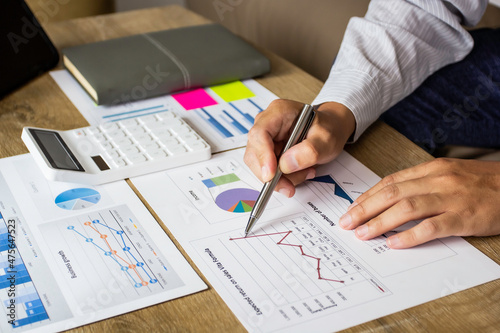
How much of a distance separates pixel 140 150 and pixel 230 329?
369 millimetres

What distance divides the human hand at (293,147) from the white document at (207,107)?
0.08 metres

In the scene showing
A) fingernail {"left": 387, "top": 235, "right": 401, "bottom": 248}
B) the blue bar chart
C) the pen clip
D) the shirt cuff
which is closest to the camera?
the blue bar chart

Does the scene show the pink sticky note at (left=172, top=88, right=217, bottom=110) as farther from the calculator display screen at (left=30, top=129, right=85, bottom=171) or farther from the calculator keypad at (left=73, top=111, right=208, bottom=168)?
the calculator display screen at (left=30, top=129, right=85, bottom=171)

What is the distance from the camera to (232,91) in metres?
1.10

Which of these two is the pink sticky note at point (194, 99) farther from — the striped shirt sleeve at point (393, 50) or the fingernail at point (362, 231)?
the fingernail at point (362, 231)

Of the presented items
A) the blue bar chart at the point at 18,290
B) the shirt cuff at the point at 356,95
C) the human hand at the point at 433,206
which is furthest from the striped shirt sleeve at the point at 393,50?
the blue bar chart at the point at 18,290

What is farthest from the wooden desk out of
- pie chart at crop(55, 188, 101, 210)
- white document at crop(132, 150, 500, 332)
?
pie chart at crop(55, 188, 101, 210)

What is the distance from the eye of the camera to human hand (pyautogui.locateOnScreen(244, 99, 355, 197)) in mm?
798

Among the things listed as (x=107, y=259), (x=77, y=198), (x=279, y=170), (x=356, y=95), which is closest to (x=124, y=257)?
(x=107, y=259)

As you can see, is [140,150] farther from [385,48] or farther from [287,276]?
[385,48]

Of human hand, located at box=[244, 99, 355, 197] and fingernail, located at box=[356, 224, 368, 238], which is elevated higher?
human hand, located at box=[244, 99, 355, 197]

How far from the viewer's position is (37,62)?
43.6 inches

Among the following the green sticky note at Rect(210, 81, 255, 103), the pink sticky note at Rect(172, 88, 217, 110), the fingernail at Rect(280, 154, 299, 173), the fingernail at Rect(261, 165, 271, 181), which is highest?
the fingernail at Rect(280, 154, 299, 173)

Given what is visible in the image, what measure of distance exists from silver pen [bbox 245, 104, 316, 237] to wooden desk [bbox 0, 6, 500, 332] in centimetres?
Result: 11
